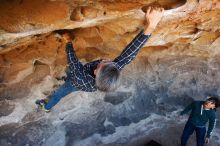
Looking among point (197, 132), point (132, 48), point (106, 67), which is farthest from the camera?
point (197, 132)

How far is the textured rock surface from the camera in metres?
2.64

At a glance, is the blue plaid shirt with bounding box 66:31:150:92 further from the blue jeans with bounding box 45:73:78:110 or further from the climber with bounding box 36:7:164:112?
the blue jeans with bounding box 45:73:78:110

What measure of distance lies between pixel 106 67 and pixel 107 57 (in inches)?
51.5

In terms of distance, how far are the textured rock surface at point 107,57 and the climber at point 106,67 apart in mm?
159

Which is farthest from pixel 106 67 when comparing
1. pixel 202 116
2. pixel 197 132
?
pixel 197 132

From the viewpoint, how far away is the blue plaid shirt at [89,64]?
2556mm

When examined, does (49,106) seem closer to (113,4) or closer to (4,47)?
(4,47)

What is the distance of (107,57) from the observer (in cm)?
369

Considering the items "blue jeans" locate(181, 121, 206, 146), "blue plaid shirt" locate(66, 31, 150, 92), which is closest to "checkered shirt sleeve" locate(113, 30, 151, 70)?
"blue plaid shirt" locate(66, 31, 150, 92)

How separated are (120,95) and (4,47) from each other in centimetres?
162

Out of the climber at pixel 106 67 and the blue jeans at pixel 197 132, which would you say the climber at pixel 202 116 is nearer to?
the blue jeans at pixel 197 132

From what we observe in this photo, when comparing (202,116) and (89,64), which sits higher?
(89,64)

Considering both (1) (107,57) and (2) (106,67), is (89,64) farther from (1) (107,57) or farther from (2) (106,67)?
(1) (107,57)

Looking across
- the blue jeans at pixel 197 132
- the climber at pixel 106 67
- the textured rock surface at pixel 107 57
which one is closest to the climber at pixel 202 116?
the blue jeans at pixel 197 132
